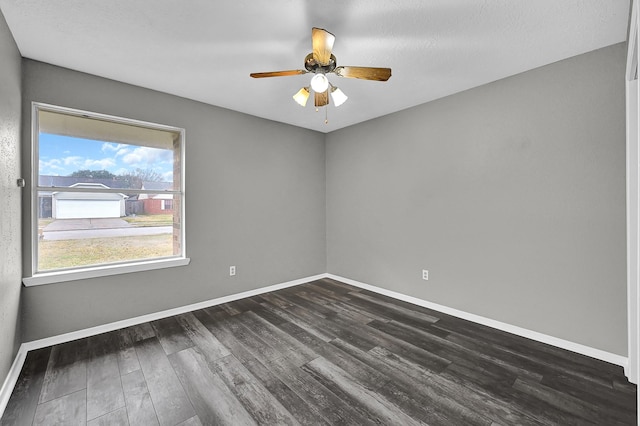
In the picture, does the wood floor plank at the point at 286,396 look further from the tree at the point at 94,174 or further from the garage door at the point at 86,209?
the tree at the point at 94,174

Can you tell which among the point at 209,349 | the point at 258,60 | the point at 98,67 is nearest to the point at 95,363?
the point at 209,349

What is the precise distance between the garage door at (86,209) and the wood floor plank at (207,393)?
1628mm

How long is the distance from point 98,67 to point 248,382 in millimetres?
3011

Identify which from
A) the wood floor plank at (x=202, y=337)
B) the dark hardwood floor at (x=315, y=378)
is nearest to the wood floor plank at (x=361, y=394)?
the dark hardwood floor at (x=315, y=378)

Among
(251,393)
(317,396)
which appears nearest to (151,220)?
(251,393)

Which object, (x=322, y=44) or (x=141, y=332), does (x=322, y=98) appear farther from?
(x=141, y=332)

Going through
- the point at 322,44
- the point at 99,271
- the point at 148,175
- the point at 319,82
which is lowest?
the point at 99,271

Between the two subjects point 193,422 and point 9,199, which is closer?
point 193,422

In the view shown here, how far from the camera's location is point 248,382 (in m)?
2.02

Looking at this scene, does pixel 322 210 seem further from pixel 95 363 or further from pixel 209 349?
pixel 95 363

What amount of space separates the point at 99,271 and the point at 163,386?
4.84ft

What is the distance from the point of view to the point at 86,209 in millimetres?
2787

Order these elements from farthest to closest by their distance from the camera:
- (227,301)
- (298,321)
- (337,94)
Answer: (227,301) < (298,321) < (337,94)

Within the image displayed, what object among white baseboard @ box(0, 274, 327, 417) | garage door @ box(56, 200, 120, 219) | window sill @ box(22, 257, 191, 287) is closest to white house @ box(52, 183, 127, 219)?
garage door @ box(56, 200, 120, 219)
